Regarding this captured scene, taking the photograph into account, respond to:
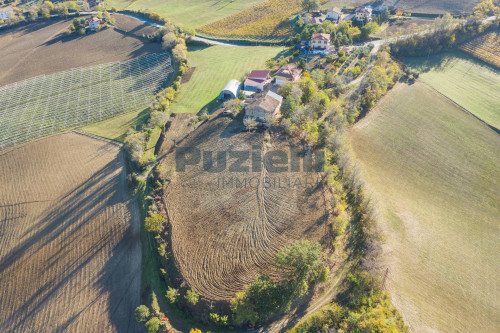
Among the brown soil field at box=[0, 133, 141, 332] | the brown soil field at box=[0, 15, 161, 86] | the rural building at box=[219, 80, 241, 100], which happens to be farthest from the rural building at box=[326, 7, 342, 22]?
the brown soil field at box=[0, 133, 141, 332]

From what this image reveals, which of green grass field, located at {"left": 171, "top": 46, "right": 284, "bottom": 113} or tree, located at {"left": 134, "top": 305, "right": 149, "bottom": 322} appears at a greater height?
green grass field, located at {"left": 171, "top": 46, "right": 284, "bottom": 113}

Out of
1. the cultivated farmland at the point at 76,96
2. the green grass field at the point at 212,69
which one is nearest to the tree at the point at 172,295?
the green grass field at the point at 212,69

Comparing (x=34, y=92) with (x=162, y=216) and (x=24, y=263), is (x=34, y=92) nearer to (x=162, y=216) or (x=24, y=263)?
(x=24, y=263)

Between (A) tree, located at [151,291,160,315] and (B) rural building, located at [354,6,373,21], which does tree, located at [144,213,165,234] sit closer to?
(A) tree, located at [151,291,160,315]

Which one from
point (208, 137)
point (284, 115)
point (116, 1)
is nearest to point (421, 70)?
point (284, 115)

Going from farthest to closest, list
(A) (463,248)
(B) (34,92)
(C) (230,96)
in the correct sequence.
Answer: (B) (34,92) → (C) (230,96) → (A) (463,248)
